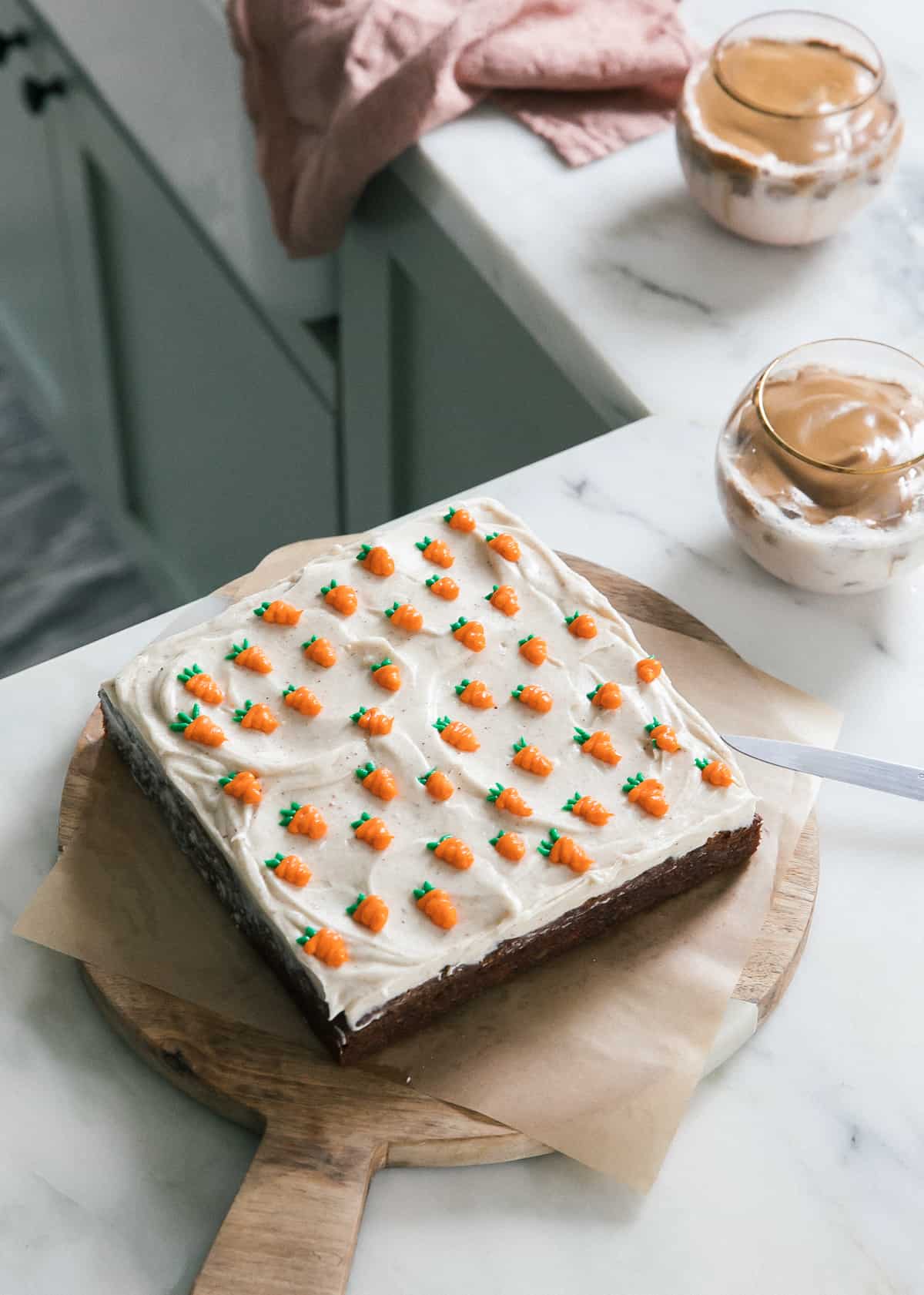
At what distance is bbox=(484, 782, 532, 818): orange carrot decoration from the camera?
1.00 meters

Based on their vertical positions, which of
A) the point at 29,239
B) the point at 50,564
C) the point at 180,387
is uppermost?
the point at 29,239

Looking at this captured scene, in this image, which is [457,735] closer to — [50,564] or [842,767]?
[842,767]

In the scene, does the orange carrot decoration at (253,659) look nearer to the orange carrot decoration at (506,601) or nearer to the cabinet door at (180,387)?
the orange carrot decoration at (506,601)

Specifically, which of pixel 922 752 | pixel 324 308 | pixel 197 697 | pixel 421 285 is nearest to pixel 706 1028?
pixel 922 752

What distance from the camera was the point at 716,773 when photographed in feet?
3.37

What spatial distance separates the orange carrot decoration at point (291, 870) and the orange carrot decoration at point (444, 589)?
0.87ft

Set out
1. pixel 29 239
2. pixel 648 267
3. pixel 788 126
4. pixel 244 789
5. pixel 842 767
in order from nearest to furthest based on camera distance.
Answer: pixel 244 789, pixel 842 767, pixel 788 126, pixel 648 267, pixel 29 239

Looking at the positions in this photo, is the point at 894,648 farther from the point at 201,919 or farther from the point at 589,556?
the point at 201,919

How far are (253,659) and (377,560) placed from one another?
137 millimetres

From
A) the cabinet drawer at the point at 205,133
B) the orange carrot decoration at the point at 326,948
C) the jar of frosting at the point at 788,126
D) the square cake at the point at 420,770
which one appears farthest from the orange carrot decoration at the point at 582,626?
the cabinet drawer at the point at 205,133

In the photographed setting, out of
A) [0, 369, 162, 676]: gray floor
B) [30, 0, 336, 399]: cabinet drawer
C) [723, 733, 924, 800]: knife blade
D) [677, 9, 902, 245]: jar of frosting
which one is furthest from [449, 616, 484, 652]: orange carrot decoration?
[0, 369, 162, 676]: gray floor

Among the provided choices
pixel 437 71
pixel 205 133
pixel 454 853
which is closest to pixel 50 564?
pixel 205 133

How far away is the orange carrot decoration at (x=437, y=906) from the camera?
0.94 metres

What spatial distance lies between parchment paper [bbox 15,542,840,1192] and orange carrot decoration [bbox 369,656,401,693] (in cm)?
19
